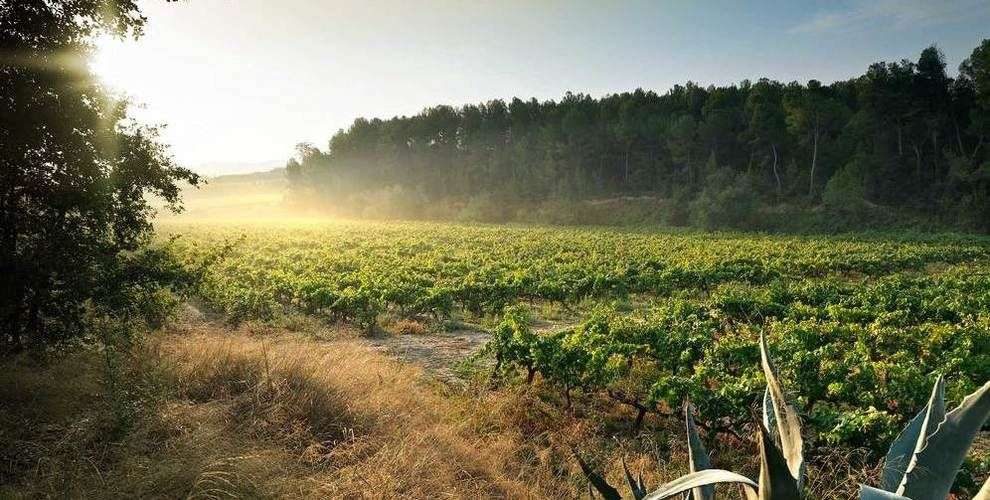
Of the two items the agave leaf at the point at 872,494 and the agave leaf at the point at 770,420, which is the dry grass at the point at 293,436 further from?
the agave leaf at the point at 872,494

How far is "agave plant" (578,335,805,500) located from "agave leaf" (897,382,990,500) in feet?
1.05

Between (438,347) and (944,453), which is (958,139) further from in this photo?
(944,453)

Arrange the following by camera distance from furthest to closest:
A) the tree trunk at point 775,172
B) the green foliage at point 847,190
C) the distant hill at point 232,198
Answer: the distant hill at point 232,198, the tree trunk at point 775,172, the green foliage at point 847,190

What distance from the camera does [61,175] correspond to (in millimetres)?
7473

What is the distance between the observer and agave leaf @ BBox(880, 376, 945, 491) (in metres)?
1.98

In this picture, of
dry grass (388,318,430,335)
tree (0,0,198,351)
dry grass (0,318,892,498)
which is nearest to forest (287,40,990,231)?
dry grass (388,318,430,335)

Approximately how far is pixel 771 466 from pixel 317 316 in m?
15.3

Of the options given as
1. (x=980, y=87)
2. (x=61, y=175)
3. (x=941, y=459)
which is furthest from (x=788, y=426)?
(x=980, y=87)

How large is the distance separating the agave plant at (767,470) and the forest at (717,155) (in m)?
50.2

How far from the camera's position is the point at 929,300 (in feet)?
45.3

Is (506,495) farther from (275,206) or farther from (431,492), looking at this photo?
(275,206)

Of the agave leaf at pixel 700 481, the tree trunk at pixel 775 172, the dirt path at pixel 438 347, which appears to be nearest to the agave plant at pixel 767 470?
the agave leaf at pixel 700 481

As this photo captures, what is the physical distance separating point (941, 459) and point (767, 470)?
0.71 meters

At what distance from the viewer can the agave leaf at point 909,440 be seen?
6.48ft
